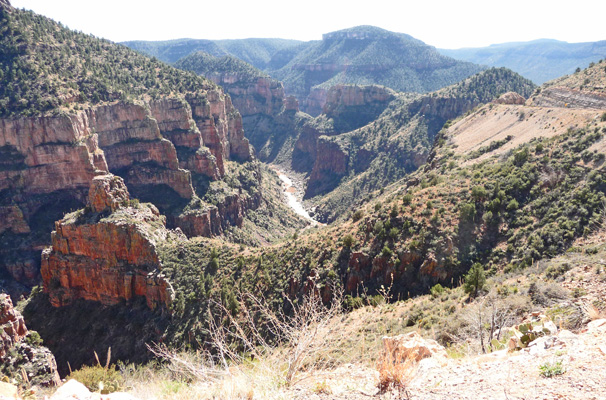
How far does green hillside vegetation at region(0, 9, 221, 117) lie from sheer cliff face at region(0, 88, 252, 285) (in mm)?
4313

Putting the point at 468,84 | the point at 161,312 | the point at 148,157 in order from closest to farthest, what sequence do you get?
the point at 161,312, the point at 148,157, the point at 468,84

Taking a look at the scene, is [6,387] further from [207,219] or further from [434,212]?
[207,219]

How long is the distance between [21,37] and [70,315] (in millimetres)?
77716

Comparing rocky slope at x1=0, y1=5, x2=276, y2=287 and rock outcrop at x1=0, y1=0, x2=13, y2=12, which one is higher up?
rock outcrop at x1=0, y1=0, x2=13, y2=12

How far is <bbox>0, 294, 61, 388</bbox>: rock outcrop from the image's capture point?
34.1 m

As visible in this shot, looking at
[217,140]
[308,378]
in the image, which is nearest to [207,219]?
[217,140]

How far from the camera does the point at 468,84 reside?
5763 inches

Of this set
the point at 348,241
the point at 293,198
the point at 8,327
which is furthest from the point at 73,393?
the point at 293,198

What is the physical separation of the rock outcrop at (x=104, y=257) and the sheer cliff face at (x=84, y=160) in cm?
2441

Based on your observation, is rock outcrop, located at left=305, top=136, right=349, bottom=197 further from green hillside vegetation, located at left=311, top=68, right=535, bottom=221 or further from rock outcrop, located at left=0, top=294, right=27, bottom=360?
rock outcrop, located at left=0, top=294, right=27, bottom=360

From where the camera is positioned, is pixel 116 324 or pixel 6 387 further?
pixel 116 324

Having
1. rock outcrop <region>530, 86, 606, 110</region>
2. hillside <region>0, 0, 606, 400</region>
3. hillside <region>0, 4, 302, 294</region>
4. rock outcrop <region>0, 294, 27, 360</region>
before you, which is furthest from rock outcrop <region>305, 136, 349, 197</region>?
rock outcrop <region>0, 294, 27, 360</region>

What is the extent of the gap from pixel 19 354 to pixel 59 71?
7649 cm

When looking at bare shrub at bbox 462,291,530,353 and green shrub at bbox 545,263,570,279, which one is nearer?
bare shrub at bbox 462,291,530,353
